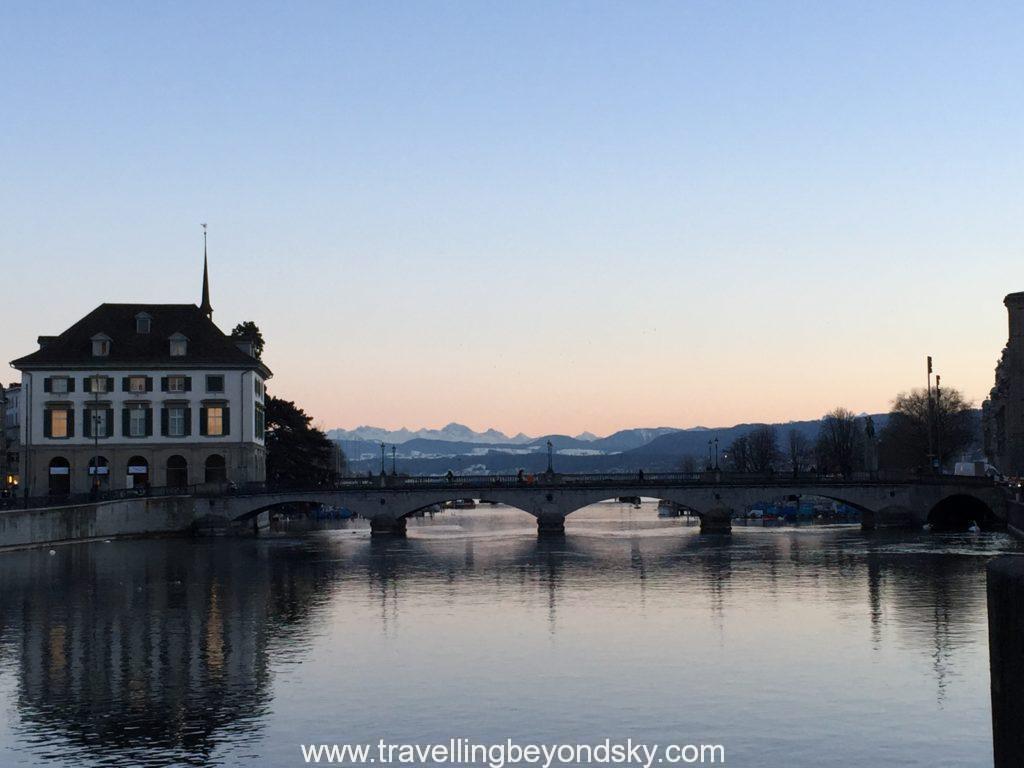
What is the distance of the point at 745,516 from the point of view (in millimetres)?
163250

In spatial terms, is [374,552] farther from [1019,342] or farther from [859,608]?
[1019,342]

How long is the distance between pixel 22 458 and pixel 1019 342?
98.8 m

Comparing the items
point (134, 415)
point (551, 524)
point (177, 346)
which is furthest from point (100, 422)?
point (551, 524)

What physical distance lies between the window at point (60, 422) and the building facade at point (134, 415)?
9cm

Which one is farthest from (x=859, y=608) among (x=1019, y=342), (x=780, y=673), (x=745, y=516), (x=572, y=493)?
(x=745, y=516)

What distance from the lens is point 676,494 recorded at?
11294 centimetres

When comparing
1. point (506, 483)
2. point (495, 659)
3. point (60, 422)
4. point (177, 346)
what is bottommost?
point (495, 659)

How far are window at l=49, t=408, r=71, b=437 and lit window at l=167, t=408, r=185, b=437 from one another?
8598 millimetres

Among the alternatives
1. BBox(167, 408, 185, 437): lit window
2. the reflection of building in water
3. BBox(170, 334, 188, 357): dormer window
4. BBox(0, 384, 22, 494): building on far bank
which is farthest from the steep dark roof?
the reflection of building in water

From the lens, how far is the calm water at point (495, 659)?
2786 centimetres

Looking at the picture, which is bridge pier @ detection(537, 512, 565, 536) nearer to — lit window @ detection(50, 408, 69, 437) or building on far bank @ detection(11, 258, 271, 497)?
building on far bank @ detection(11, 258, 271, 497)

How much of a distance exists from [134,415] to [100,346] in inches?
268

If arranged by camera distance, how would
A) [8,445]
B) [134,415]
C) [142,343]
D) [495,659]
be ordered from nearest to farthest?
[495,659] < [134,415] < [142,343] < [8,445]

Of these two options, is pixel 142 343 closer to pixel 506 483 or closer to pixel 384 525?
pixel 384 525
